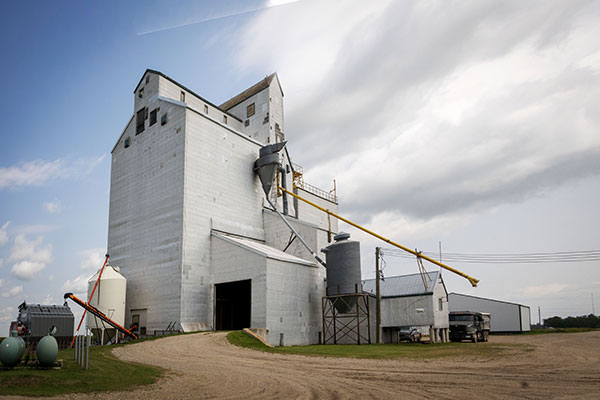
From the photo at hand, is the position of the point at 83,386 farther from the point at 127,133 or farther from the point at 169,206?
the point at 127,133

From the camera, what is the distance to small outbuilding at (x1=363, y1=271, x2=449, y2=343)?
3256 cm

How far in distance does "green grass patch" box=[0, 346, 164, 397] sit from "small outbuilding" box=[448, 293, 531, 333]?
49.9 m

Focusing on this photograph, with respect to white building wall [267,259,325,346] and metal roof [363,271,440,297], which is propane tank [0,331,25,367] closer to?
white building wall [267,259,325,346]

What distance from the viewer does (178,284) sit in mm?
30203

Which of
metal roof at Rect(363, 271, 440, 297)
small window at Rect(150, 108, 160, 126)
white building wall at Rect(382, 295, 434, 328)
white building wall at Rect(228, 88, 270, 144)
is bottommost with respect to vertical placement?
white building wall at Rect(382, 295, 434, 328)

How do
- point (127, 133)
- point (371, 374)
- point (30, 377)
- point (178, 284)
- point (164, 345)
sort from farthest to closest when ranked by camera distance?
1. point (127, 133)
2. point (178, 284)
3. point (164, 345)
4. point (371, 374)
5. point (30, 377)

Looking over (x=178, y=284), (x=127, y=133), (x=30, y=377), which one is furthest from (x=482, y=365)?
(x=127, y=133)

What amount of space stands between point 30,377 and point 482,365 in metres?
14.5

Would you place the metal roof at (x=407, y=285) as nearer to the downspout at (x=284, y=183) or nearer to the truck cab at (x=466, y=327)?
the truck cab at (x=466, y=327)

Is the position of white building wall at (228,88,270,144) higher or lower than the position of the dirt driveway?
higher

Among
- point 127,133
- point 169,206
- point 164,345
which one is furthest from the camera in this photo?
point 127,133

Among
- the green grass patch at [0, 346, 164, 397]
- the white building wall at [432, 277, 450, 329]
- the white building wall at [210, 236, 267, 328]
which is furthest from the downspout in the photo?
the green grass patch at [0, 346, 164, 397]

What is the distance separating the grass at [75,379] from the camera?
1107 centimetres

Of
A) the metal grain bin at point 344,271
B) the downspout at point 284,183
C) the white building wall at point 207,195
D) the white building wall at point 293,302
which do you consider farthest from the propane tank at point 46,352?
the downspout at point 284,183
